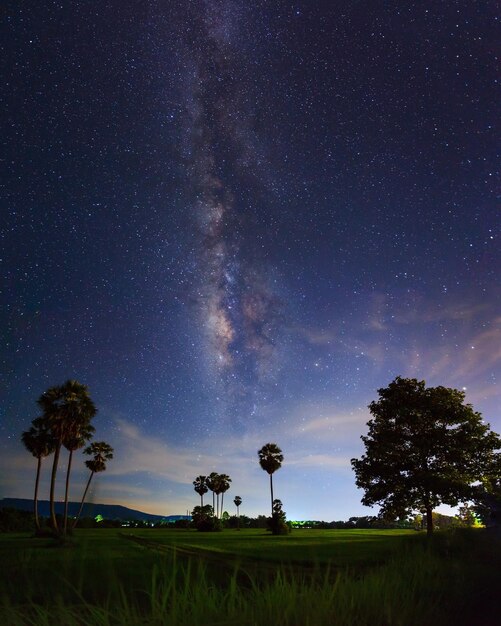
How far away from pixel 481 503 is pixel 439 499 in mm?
3265

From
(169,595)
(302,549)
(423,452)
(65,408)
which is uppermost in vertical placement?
(65,408)

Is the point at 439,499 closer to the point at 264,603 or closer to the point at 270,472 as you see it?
the point at 264,603

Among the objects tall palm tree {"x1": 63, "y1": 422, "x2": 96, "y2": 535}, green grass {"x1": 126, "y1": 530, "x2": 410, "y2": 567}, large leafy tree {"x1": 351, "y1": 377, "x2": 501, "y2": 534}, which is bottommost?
green grass {"x1": 126, "y1": 530, "x2": 410, "y2": 567}

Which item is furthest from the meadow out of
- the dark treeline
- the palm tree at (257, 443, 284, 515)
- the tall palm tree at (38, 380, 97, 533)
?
the palm tree at (257, 443, 284, 515)

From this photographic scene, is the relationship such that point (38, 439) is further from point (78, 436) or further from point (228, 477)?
point (228, 477)

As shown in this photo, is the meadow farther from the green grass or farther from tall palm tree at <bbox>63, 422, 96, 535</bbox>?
tall palm tree at <bbox>63, 422, 96, 535</bbox>

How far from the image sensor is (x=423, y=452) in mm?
25922

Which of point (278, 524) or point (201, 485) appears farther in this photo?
point (201, 485)

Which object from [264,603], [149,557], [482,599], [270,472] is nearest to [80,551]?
[149,557]

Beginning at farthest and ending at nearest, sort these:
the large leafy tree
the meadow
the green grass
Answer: the large leafy tree
the green grass
the meadow

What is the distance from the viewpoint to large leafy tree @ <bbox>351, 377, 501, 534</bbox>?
2498cm

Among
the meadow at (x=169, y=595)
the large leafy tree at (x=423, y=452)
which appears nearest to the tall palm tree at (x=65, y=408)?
the large leafy tree at (x=423, y=452)

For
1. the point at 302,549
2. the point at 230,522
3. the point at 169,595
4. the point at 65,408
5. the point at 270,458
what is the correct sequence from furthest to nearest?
the point at 230,522, the point at 270,458, the point at 65,408, the point at 302,549, the point at 169,595

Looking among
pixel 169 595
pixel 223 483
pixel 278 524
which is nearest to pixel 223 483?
pixel 223 483
